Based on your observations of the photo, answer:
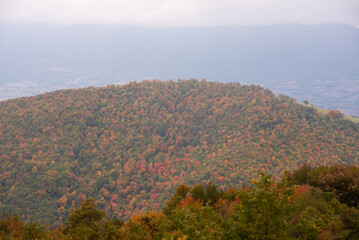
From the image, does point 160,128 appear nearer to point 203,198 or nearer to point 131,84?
point 131,84

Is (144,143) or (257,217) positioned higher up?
(257,217)

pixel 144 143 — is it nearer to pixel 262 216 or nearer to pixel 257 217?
pixel 257 217

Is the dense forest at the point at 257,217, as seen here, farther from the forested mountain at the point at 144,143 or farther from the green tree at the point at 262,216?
the forested mountain at the point at 144,143

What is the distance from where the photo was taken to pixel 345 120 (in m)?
62.6

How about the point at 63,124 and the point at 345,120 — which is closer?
the point at 345,120

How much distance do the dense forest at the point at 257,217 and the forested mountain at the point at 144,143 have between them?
82.8 feet

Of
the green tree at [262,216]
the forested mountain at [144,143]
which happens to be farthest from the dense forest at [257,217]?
the forested mountain at [144,143]

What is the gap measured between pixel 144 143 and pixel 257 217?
2490 inches

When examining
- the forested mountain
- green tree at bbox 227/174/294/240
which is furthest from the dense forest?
the forested mountain

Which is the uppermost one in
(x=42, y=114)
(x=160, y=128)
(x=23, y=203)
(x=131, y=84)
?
(x=131, y=84)

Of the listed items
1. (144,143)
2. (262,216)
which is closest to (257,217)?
(262,216)

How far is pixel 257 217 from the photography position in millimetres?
11344

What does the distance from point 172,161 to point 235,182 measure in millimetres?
20859

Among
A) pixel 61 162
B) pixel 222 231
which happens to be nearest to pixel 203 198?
pixel 222 231
